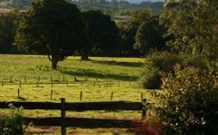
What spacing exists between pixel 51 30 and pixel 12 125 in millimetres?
68505

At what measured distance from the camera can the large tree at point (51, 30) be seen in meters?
81.5

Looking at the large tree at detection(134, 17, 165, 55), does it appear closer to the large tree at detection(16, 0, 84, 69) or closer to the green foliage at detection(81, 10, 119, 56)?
the green foliage at detection(81, 10, 119, 56)

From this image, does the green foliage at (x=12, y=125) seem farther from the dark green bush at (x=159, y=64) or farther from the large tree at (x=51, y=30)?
the large tree at (x=51, y=30)

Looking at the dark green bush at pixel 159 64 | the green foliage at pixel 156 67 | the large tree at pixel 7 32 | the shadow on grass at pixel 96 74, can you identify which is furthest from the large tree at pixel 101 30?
the dark green bush at pixel 159 64

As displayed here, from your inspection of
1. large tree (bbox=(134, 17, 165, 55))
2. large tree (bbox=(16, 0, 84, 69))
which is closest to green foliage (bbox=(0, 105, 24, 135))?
large tree (bbox=(16, 0, 84, 69))

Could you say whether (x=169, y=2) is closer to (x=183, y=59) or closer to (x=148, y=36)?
(x=183, y=59)

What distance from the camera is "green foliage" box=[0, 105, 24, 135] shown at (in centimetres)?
1320

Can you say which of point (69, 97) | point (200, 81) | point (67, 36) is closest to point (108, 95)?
point (69, 97)

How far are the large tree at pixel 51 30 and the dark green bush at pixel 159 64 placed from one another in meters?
23.0

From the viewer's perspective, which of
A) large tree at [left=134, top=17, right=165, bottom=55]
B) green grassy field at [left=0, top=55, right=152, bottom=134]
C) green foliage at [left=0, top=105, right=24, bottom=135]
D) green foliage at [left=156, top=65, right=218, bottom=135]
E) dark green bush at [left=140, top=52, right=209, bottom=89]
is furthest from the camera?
large tree at [left=134, top=17, right=165, bottom=55]

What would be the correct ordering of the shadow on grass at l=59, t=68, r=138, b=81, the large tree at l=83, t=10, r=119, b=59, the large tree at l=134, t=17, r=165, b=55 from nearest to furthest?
the shadow on grass at l=59, t=68, r=138, b=81 → the large tree at l=83, t=10, r=119, b=59 → the large tree at l=134, t=17, r=165, b=55

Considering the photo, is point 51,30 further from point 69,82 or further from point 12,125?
point 12,125

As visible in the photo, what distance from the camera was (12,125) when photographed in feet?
43.9

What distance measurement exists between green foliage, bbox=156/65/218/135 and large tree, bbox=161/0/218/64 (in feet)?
157
